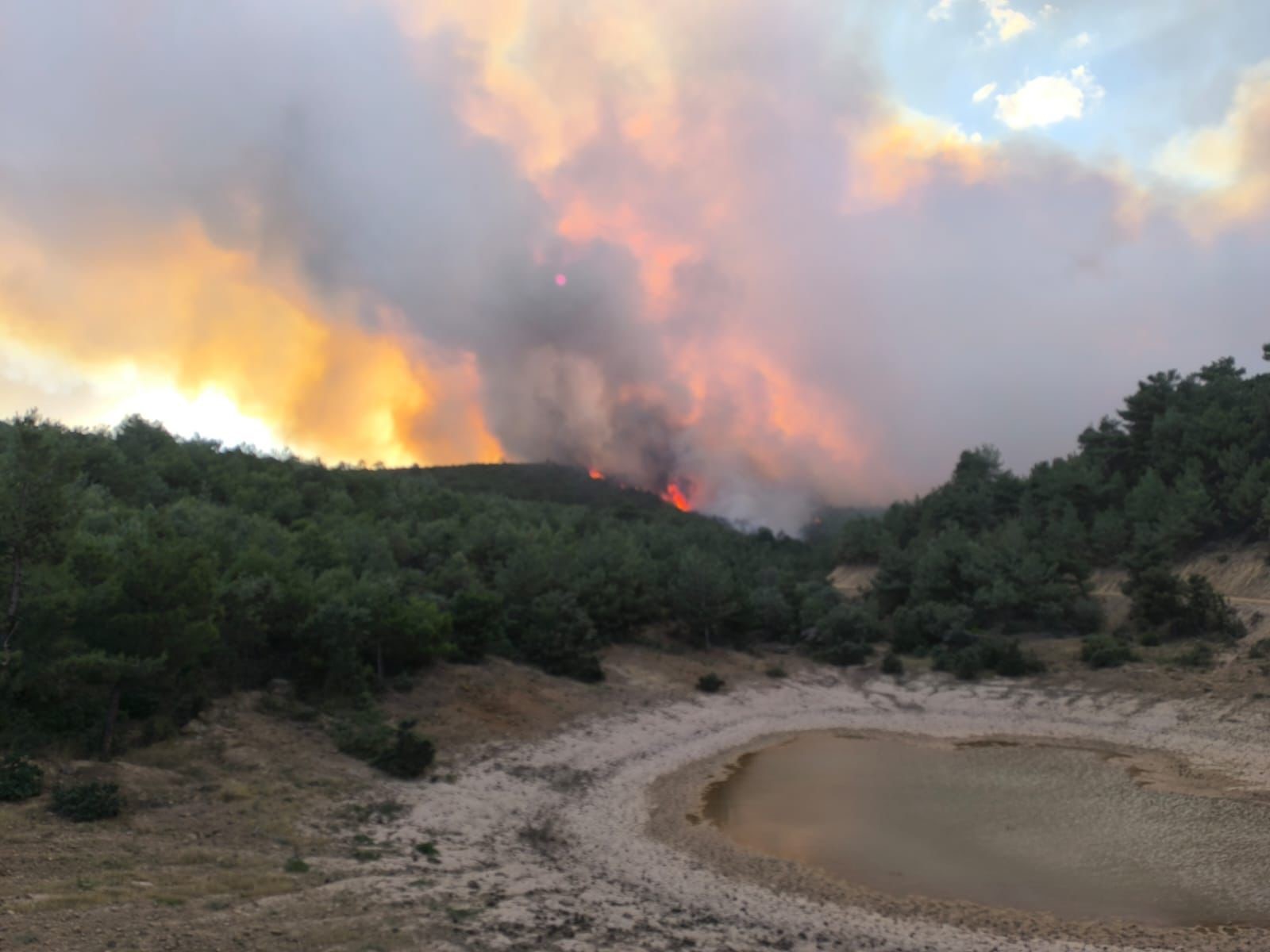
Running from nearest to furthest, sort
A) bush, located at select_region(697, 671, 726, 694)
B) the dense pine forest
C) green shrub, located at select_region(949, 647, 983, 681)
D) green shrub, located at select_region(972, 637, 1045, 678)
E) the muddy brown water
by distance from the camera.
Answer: the muddy brown water → the dense pine forest → bush, located at select_region(697, 671, 726, 694) → green shrub, located at select_region(972, 637, 1045, 678) → green shrub, located at select_region(949, 647, 983, 681)

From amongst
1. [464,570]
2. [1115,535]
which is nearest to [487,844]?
[464,570]

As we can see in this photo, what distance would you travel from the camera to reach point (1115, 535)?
6756 centimetres

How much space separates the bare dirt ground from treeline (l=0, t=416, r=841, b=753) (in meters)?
2.02

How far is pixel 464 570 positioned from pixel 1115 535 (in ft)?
176

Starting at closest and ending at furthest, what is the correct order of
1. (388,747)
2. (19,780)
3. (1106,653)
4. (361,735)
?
1. (19,780)
2. (388,747)
3. (361,735)
4. (1106,653)

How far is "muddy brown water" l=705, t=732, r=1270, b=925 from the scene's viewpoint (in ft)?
Result: 70.1

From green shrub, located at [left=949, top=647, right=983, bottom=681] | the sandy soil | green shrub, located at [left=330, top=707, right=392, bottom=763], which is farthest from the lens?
green shrub, located at [left=949, top=647, right=983, bottom=681]

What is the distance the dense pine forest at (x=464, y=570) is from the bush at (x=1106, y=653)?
4273 millimetres

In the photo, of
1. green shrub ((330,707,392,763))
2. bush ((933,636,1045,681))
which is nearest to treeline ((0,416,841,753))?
green shrub ((330,707,392,763))

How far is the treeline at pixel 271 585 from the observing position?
21.9 metres

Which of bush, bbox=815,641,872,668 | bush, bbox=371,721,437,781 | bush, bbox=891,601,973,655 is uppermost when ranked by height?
bush, bbox=891,601,973,655

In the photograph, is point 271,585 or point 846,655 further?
point 846,655

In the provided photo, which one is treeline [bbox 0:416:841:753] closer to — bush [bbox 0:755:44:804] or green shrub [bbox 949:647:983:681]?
bush [bbox 0:755:44:804]

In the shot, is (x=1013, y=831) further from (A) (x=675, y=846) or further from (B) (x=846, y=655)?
(B) (x=846, y=655)
